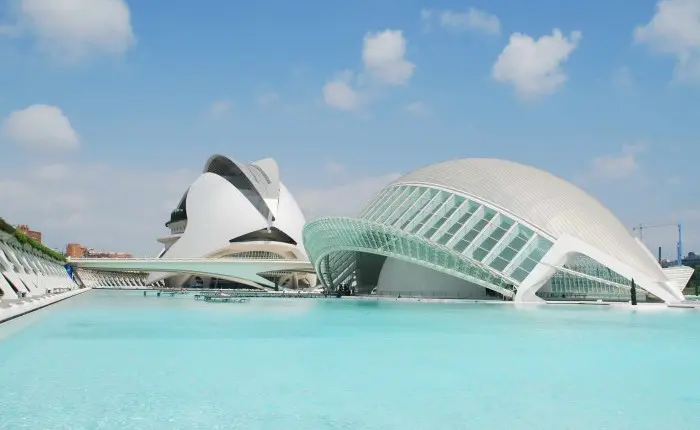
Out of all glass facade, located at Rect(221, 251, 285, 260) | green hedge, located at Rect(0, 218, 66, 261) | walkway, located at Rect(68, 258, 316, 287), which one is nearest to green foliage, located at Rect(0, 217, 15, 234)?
green hedge, located at Rect(0, 218, 66, 261)

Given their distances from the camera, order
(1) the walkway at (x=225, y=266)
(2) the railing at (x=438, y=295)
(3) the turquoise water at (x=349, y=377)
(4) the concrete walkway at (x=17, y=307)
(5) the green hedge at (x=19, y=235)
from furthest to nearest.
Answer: (1) the walkway at (x=225, y=266)
(2) the railing at (x=438, y=295)
(5) the green hedge at (x=19, y=235)
(4) the concrete walkway at (x=17, y=307)
(3) the turquoise water at (x=349, y=377)

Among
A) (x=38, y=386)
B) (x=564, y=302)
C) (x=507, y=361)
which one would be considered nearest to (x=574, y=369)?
(x=507, y=361)

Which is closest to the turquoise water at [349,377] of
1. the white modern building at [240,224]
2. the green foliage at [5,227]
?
the green foliage at [5,227]

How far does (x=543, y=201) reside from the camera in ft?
137

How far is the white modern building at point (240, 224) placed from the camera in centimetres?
8638

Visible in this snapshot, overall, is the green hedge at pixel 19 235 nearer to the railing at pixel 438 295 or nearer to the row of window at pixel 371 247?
the row of window at pixel 371 247

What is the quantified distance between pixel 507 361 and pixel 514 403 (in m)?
4.44

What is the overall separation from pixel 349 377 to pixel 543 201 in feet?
104

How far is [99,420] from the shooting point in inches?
362

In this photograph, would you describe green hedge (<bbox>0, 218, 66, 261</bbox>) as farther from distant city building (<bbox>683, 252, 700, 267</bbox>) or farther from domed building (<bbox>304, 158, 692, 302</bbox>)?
distant city building (<bbox>683, 252, 700, 267</bbox>)

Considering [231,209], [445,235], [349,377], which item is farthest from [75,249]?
[349,377]

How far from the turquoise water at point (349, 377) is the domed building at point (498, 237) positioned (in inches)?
602

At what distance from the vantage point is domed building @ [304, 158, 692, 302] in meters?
38.1

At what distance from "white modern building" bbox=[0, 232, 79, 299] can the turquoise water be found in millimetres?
14227
